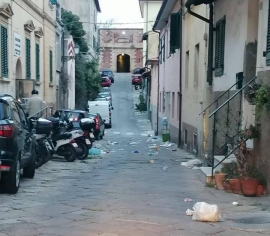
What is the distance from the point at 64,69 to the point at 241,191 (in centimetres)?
2439

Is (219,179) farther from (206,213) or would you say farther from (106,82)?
(106,82)

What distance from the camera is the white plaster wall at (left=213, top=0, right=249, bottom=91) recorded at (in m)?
10.6

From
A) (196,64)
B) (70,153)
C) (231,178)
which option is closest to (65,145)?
(70,153)

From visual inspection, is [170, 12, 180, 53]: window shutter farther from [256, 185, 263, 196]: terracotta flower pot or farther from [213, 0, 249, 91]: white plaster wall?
[256, 185, 263, 196]: terracotta flower pot

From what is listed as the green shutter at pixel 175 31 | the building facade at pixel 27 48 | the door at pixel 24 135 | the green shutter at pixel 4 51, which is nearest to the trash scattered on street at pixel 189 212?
the door at pixel 24 135

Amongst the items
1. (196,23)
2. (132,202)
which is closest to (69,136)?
(196,23)

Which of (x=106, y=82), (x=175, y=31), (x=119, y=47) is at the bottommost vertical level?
(x=106, y=82)

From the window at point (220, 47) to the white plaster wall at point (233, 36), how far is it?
0.53 ft

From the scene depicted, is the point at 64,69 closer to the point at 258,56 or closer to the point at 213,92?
the point at 213,92

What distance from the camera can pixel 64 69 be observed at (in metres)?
32.2

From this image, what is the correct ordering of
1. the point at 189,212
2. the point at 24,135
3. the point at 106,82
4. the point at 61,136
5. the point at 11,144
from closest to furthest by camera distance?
the point at 189,212, the point at 11,144, the point at 24,135, the point at 61,136, the point at 106,82

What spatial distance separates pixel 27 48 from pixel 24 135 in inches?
469

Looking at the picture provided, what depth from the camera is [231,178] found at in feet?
30.2

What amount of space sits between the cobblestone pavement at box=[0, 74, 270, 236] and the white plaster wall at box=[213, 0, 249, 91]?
2.34 m
